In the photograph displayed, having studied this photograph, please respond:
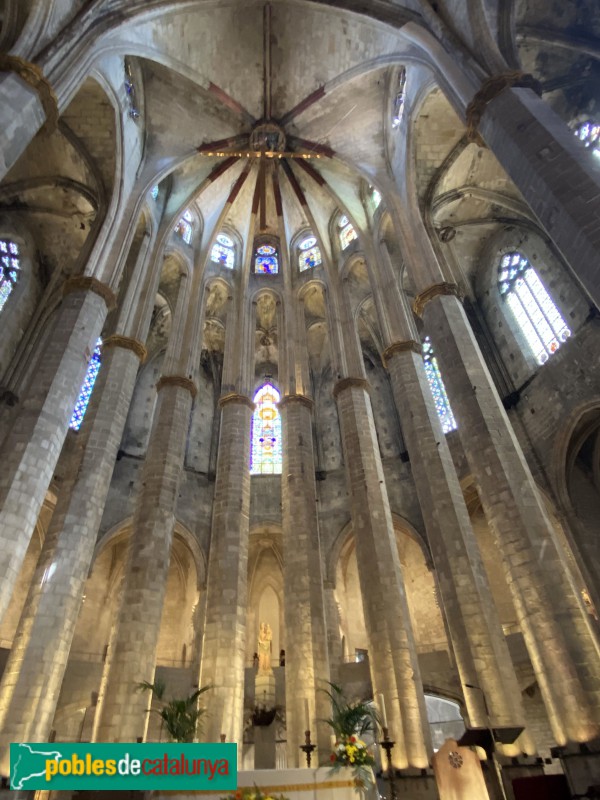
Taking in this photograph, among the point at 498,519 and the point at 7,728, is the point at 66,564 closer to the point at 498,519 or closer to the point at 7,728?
the point at 7,728

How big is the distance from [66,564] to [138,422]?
11.3 m

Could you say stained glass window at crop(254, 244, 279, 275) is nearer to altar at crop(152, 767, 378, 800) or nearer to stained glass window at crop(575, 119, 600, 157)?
stained glass window at crop(575, 119, 600, 157)

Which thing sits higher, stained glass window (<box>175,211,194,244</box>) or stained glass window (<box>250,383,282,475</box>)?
stained glass window (<box>175,211,194,244</box>)

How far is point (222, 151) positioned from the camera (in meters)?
19.6

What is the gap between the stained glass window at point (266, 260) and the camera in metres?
23.2

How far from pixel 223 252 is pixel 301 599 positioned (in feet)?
48.4

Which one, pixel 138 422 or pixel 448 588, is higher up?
pixel 138 422

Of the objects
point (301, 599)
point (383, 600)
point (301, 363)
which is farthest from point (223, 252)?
point (383, 600)

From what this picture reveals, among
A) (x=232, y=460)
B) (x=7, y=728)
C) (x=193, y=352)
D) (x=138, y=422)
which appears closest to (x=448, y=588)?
(x=232, y=460)

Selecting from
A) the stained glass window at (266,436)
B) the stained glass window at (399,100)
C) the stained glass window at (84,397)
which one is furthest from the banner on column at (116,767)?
the stained glass window at (399,100)

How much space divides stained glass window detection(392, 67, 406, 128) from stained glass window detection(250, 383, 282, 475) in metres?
12.2

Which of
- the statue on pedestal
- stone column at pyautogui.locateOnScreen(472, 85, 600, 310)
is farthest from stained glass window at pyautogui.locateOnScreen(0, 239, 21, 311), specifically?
A: stone column at pyautogui.locateOnScreen(472, 85, 600, 310)

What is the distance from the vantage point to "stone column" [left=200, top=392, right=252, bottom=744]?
11742 millimetres

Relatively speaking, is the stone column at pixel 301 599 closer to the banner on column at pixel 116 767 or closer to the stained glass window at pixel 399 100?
the banner on column at pixel 116 767
